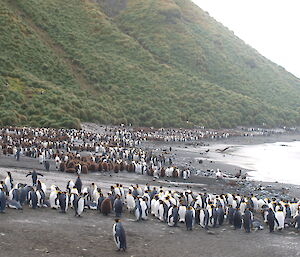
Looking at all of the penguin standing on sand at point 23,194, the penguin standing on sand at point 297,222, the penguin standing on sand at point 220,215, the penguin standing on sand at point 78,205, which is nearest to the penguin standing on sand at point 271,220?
the penguin standing on sand at point 297,222

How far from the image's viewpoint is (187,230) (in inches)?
580

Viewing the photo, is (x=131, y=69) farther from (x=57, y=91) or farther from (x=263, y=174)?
(x=263, y=174)

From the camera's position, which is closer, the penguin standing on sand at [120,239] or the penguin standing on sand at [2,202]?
the penguin standing on sand at [120,239]

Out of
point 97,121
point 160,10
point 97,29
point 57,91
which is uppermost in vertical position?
point 160,10

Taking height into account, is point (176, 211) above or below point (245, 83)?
below

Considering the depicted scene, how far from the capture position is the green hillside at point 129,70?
59656 millimetres

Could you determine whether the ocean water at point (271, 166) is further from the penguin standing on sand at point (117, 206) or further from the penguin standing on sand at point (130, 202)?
the penguin standing on sand at point (117, 206)

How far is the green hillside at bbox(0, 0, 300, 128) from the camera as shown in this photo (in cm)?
5966

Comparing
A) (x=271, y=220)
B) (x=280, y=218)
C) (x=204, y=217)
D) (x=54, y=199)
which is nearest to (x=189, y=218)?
(x=204, y=217)

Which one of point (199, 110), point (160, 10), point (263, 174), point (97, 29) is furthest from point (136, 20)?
point (263, 174)

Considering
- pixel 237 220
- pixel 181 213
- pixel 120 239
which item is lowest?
pixel 237 220

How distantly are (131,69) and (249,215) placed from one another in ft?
228

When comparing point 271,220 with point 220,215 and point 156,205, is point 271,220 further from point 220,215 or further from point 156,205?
point 156,205

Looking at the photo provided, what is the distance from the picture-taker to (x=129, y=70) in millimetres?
82562
